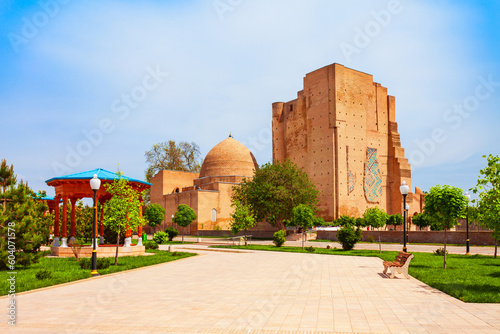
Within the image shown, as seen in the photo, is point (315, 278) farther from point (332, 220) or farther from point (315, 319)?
point (332, 220)

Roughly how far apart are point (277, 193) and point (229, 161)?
1986cm

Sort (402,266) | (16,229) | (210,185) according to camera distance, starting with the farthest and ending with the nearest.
Result: (210,185) < (16,229) < (402,266)

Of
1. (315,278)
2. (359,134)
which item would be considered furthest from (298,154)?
(315,278)

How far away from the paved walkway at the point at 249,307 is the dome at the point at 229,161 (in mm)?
44405

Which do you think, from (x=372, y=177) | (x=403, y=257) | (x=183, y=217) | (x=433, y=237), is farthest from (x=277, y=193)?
(x=403, y=257)

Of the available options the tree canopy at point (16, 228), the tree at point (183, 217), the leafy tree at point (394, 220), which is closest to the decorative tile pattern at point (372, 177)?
the leafy tree at point (394, 220)

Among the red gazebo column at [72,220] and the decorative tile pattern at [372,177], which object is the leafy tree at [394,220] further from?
the red gazebo column at [72,220]

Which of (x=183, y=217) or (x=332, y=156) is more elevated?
(x=332, y=156)

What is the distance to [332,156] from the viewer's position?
46.8 metres

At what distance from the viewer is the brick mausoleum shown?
47.1 meters

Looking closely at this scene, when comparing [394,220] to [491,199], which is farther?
[394,220]

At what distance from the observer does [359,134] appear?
49.1 meters

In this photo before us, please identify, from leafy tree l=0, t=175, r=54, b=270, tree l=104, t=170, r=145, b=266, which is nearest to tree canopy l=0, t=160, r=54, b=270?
leafy tree l=0, t=175, r=54, b=270

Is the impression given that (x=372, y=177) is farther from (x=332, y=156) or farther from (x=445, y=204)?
(x=445, y=204)
